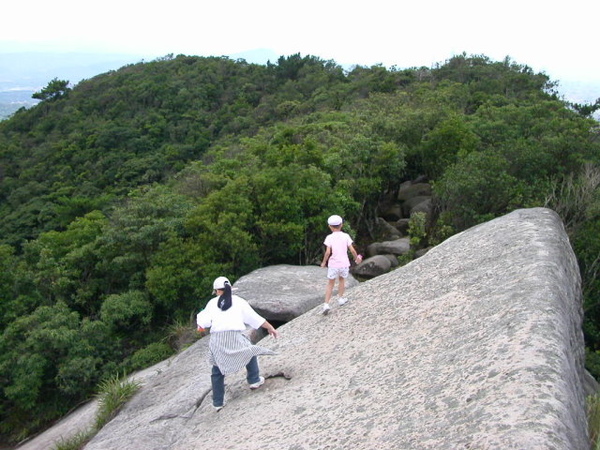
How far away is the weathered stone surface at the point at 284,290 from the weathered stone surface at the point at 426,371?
170cm

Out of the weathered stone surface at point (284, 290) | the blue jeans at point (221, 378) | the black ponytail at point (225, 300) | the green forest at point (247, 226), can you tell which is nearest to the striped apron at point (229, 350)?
the blue jeans at point (221, 378)

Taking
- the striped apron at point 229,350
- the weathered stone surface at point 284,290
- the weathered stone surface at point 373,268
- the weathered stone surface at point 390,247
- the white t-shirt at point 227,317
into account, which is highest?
the white t-shirt at point 227,317

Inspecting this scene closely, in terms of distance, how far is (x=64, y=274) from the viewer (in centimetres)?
1777

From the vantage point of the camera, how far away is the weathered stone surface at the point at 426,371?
468 cm

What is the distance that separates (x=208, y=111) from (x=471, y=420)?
6433 centimetres

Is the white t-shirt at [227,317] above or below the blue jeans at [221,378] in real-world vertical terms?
above

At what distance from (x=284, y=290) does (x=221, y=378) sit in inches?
203

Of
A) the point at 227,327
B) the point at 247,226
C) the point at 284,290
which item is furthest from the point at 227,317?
the point at 247,226

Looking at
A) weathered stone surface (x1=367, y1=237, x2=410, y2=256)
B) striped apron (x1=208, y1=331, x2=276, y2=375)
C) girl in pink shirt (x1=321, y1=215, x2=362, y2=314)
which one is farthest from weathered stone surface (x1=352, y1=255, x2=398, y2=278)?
striped apron (x1=208, y1=331, x2=276, y2=375)

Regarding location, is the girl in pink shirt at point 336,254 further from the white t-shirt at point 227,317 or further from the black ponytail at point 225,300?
the black ponytail at point 225,300

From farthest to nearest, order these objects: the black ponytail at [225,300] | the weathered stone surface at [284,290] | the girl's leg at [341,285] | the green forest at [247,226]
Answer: the green forest at [247,226] → the weathered stone surface at [284,290] → the girl's leg at [341,285] → the black ponytail at [225,300]

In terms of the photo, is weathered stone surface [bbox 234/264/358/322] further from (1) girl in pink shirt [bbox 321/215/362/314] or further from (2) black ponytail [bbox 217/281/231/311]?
(2) black ponytail [bbox 217/281/231/311]

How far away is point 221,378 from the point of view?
6914 millimetres

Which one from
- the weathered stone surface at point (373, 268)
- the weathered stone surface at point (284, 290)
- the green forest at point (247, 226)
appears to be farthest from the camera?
the weathered stone surface at point (373, 268)
